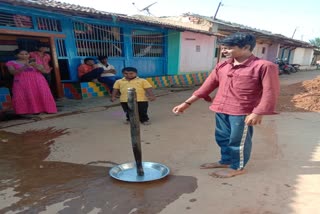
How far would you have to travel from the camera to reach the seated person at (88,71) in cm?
762

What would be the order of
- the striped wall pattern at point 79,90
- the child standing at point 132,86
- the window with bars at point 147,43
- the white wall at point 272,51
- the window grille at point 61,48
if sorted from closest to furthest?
1. the child standing at point 132,86
2. the window grille at point 61,48
3. the striped wall pattern at point 79,90
4. the window with bars at point 147,43
5. the white wall at point 272,51

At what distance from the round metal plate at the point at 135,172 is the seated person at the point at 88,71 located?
5.19 m

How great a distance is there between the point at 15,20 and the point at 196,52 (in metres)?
9.22

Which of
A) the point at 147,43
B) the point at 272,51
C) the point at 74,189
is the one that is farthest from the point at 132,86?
the point at 272,51

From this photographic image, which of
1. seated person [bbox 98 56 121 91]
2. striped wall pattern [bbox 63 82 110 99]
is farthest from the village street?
seated person [bbox 98 56 121 91]

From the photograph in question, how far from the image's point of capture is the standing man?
2311mm

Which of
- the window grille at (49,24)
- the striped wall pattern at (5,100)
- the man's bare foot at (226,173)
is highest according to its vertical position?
the window grille at (49,24)

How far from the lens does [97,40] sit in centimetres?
853

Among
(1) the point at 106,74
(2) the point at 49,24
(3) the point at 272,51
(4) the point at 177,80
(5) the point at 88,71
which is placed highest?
(2) the point at 49,24

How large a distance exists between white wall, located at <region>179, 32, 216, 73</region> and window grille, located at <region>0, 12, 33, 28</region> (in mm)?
7255

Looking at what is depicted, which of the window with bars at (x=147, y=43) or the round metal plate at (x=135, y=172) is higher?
the window with bars at (x=147, y=43)

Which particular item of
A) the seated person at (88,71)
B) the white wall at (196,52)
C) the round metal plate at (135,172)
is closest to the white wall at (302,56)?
the white wall at (196,52)

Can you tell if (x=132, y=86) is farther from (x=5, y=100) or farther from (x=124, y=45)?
(x=124, y=45)

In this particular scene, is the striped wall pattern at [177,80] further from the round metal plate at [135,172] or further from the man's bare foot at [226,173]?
the man's bare foot at [226,173]
